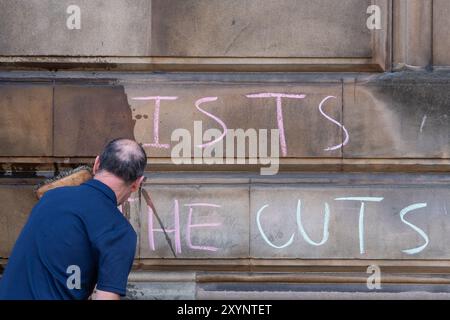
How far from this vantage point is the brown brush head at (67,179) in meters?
5.01

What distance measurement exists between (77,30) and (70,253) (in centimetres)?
305

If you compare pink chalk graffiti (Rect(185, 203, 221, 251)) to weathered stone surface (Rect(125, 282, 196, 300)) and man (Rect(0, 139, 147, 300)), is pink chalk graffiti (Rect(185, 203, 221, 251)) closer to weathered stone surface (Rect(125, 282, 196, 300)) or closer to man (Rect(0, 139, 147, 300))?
weathered stone surface (Rect(125, 282, 196, 300))

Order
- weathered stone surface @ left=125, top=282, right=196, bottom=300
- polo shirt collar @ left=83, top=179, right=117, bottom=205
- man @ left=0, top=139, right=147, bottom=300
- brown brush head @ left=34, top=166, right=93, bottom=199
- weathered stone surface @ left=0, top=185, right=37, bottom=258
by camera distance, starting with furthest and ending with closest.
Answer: weathered stone surface @ left=0, top=185, right=37, bottom=258 → weathered stone surface @ left=125, top=282, right=196, bottom=300 → brown brush head @ left=34, top=166, right=93, bottom=199 → polo shirt collar @ left=83, top=179, right=117, bottom=205 → man @ left=0, top=139, right=147, bottom=300

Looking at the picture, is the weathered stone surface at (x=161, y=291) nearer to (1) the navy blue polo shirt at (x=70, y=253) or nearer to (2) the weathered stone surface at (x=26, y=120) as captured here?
(2) the weathered stone surface at (x=26, y=120)

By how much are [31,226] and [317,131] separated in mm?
3004

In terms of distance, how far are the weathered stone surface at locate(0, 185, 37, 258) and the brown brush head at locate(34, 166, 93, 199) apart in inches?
3.9

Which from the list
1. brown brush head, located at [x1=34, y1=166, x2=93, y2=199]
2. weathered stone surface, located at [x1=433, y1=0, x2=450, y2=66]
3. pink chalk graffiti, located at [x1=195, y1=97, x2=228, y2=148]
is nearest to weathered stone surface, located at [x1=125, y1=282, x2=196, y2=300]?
brown brush head, located at [x1=34, y1=166, x2=93, y2=199]

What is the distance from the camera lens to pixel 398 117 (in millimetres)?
5492

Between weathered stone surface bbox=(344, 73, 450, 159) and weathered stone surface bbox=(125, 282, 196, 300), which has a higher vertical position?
weathered stone surface bbox=(344, 73, 450, 159)

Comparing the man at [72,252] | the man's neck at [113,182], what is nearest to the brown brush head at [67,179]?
the man's neck at [113,182]

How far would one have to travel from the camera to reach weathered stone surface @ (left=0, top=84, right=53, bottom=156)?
555 cm

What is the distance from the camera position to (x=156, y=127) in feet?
18.1
